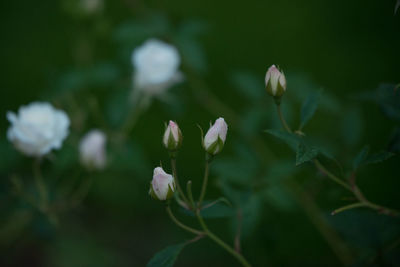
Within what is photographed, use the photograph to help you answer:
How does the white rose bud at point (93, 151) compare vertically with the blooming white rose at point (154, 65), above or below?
below

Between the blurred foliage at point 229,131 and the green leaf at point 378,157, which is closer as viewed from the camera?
the green leaf at point 378,157

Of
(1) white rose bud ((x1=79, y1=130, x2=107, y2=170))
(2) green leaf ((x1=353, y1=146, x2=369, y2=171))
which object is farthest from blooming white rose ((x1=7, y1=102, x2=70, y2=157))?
(2) green leaf ((x1=353, y1=146, x2=369, y2=171))

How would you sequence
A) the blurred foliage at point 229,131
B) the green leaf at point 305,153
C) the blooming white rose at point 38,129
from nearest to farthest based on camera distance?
the green leaf at point 305,153
the blooming white rose at point 38,129
the blurred foliage at point 229,131

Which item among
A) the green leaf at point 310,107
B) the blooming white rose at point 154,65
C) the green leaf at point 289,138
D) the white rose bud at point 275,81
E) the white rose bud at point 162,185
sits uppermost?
the white rose bud at point 275,81

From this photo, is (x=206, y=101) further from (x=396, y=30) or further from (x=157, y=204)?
(x=396, y=30)

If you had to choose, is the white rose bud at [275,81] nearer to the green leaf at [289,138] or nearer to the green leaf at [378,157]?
the green leaf at [289,138]

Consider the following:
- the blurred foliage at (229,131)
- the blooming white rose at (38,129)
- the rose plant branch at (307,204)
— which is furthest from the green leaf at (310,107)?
the blooming white rose at (38,129)

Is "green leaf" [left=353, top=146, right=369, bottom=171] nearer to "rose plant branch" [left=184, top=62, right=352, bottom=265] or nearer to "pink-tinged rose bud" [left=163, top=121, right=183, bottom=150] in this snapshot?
"pink-tinged rose bud" [left=163, top=121, right=183, bottom=150]
